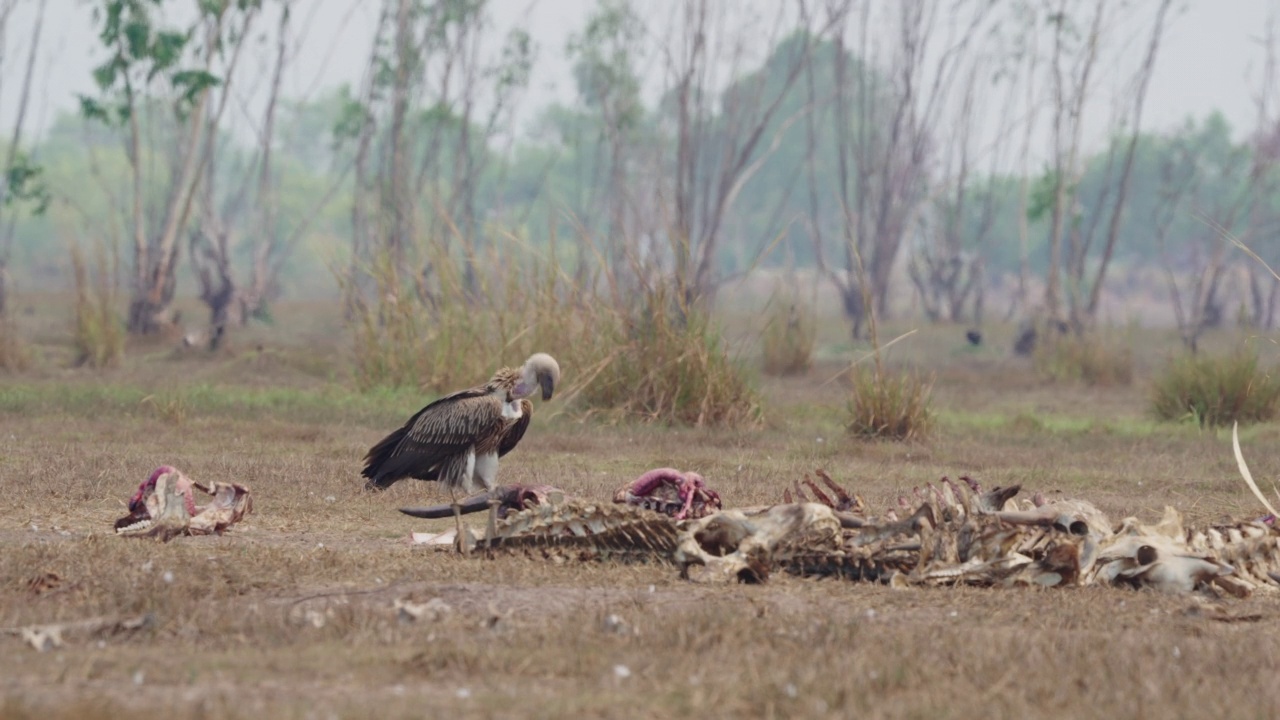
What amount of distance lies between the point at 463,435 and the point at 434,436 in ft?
0.40

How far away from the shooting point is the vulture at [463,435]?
610 cm

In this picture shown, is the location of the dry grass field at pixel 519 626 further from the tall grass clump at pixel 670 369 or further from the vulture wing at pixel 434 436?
the tall grass clump at pixel 670 369

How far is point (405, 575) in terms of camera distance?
454 centimetres

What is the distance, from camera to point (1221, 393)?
11.2 metres

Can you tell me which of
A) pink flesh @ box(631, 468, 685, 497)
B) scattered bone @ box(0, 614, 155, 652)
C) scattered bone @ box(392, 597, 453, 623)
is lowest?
scattered bone @ box(0, 614, 155, 652)

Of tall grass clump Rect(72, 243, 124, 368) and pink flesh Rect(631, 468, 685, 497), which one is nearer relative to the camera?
pink flesh Rect(631, 468, 685, 497)

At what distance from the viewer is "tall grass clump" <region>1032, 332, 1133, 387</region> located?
15578mm

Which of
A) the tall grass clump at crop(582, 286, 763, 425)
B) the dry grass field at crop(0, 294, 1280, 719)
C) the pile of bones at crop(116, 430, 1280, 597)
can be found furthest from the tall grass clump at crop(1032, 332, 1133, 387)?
the pile of bones at crop(116, 430, 1280, 597)

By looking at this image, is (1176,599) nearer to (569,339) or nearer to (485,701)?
(485,701)

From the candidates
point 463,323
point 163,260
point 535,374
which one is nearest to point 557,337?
point 463,323

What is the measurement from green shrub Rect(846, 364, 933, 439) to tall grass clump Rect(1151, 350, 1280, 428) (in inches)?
110

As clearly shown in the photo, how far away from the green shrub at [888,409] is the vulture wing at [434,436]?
3835 millimetres

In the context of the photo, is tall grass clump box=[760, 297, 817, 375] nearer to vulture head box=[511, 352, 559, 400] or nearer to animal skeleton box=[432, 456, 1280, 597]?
vulture head box=[511, 352, 559, 400]

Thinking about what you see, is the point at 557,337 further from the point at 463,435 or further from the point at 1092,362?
the point at 1092,362
